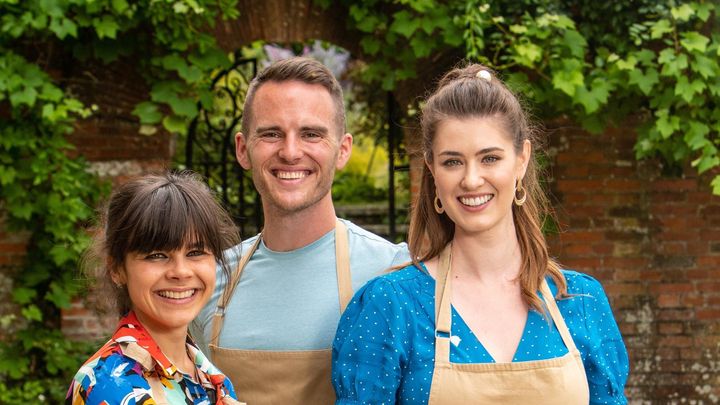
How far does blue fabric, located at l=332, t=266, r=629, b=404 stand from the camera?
2.07m

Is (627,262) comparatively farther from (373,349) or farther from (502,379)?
(373,349)

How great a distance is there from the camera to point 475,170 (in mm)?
2148

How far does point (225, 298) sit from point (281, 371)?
0.90 feet

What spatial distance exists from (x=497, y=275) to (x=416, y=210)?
28 centimetres

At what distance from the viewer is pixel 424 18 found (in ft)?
15.5

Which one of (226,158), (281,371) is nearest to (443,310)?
(281,371)

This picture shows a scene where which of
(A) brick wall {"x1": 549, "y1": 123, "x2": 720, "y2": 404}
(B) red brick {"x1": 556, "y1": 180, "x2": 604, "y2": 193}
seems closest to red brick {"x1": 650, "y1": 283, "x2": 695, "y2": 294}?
(A) brick wall {"x1": 549, "y1": 123, "x2": 720, "y2": 404}

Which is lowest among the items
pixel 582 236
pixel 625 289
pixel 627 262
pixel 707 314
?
pixel 707 314

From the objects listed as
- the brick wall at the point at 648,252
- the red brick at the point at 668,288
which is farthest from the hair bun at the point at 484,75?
the red brick at the point at 668,288

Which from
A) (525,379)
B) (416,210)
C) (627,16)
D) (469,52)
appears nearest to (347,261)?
(416,210)

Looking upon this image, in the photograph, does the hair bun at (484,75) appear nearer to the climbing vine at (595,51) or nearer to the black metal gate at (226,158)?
the climbing vine at (595,51)

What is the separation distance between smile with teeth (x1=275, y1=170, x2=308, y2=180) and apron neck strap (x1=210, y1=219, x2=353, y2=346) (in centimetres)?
21

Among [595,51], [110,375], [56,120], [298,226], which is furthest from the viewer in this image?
[595,51]

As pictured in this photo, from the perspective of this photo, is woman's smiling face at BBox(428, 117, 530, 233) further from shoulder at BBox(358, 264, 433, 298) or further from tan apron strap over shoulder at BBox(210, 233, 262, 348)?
tan apron strap over shoulder at BBox(210, 233, 262, 348)
